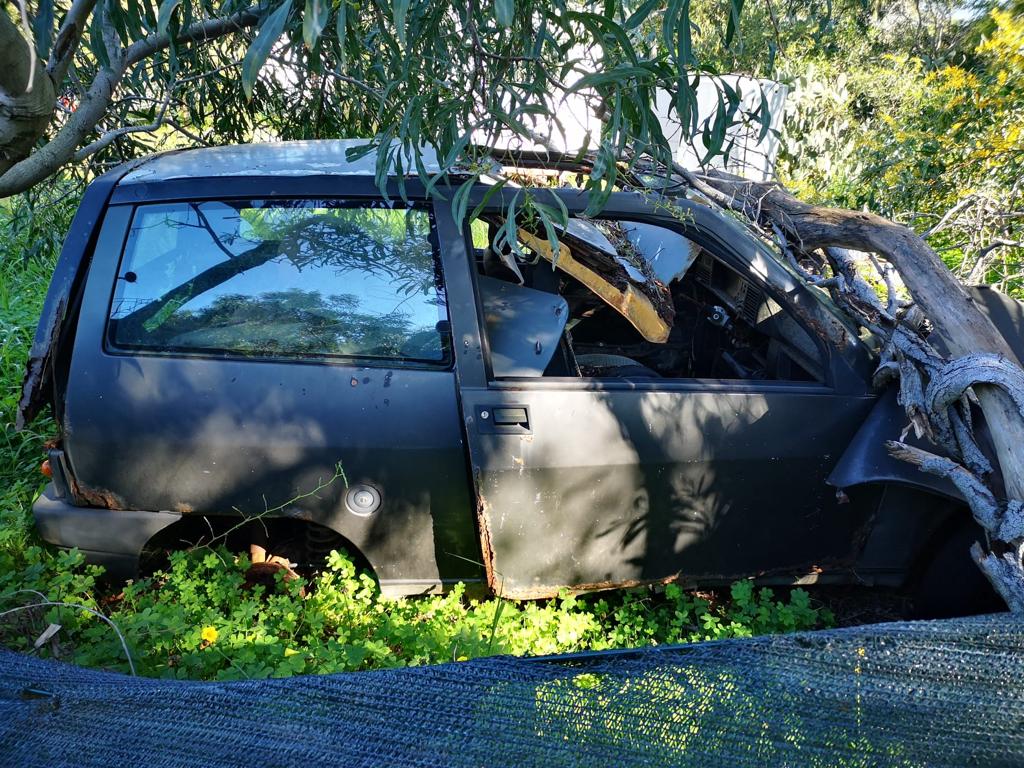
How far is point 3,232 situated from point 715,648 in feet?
23.9

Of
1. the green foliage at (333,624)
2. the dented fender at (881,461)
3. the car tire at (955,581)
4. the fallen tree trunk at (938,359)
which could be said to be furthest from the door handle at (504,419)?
the car tire at (955,581)

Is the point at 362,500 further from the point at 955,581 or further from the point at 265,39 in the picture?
the point at 955,581

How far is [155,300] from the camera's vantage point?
253 centimetres

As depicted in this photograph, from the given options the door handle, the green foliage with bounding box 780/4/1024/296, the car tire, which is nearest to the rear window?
the door handle

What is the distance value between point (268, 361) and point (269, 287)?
25cm

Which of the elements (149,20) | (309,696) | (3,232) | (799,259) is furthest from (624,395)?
(3,232)

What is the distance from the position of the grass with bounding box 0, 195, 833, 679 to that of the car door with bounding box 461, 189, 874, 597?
0.59 feet

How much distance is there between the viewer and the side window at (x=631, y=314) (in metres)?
2.78

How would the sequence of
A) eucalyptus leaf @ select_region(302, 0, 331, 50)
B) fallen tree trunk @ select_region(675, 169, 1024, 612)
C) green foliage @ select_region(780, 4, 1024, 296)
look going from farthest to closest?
1. green foliage @ select_region(780, 4, 1024, 296)
2. fallen tree trunk @ select_region(675, 169, 1024, 612)
3. eucalyptus leaf @ select_region(302, 0, 331, 50)

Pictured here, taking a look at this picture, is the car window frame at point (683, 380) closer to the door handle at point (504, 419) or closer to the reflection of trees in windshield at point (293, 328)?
the door handle at point (504, 419)

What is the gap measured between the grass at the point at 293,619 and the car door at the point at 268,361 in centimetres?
33

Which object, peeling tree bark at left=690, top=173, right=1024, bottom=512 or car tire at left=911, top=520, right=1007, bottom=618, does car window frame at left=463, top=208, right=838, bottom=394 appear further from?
car tire at left=911, top=520, right=1007, bottom=618

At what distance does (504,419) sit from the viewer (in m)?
2.45

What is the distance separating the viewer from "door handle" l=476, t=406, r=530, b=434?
2441mm
